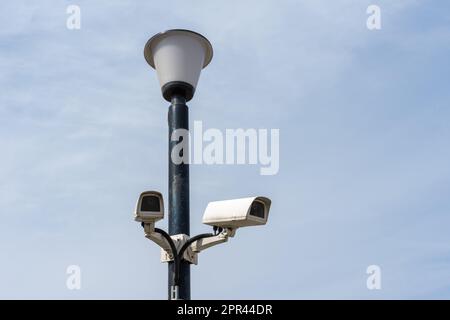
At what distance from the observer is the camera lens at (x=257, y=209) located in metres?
9.42

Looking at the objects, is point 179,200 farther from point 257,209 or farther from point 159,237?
point 257,209

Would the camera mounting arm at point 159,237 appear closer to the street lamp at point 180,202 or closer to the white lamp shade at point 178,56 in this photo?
the street lamp at point 180,202

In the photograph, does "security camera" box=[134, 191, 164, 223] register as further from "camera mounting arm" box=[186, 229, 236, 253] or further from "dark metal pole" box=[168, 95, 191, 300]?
"dark metal pole" box=[168, 95, 191, 300]

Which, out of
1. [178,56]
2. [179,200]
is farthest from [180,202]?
[178,56]

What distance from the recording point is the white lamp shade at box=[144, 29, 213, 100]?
34.0 ft

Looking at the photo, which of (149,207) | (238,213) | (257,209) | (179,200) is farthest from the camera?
(179,200)

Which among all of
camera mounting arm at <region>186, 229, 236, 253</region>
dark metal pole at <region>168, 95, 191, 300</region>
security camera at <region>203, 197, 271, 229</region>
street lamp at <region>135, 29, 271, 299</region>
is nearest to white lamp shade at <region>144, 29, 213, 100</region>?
street lamp at <region>135, 29, 271, 299</region>

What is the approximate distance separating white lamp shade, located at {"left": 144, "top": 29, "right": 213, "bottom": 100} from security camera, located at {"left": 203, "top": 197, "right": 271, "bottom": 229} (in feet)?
5.03

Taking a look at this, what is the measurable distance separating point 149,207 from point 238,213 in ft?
2.77

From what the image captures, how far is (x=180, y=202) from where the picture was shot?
1004cm

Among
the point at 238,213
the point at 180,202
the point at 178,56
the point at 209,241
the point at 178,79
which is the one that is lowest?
the point at 209,241
